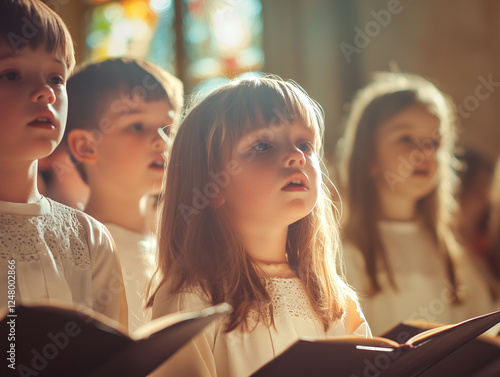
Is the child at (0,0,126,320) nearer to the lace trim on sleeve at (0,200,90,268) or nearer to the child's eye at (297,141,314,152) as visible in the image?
the lace trim on sleeve at (0,200,90,268)

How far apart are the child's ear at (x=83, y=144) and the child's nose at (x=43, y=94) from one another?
0.18 metres

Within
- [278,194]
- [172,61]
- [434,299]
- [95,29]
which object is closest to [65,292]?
[278,194]

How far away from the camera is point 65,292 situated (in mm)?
946

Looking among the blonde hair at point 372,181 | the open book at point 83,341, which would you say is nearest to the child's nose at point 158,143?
the open book at point 83,341

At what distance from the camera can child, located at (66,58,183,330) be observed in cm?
117

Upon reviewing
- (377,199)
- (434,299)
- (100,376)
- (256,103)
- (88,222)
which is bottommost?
(434,299)

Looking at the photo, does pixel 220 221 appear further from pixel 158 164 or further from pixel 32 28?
pixel 32 28

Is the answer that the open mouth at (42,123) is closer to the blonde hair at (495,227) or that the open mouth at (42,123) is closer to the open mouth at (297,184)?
the open mouth at (297,184)

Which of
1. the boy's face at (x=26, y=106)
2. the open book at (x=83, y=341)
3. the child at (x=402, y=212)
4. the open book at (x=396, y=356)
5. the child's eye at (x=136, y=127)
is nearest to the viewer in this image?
the open book at (x=83, y=341)

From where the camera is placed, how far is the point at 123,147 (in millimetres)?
1171

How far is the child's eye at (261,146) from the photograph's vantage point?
1.16 m

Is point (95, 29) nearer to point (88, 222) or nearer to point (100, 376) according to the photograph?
point (88, 222)

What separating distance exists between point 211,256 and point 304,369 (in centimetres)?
33

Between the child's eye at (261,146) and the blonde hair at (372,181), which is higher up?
the child's eye at (261,146)
